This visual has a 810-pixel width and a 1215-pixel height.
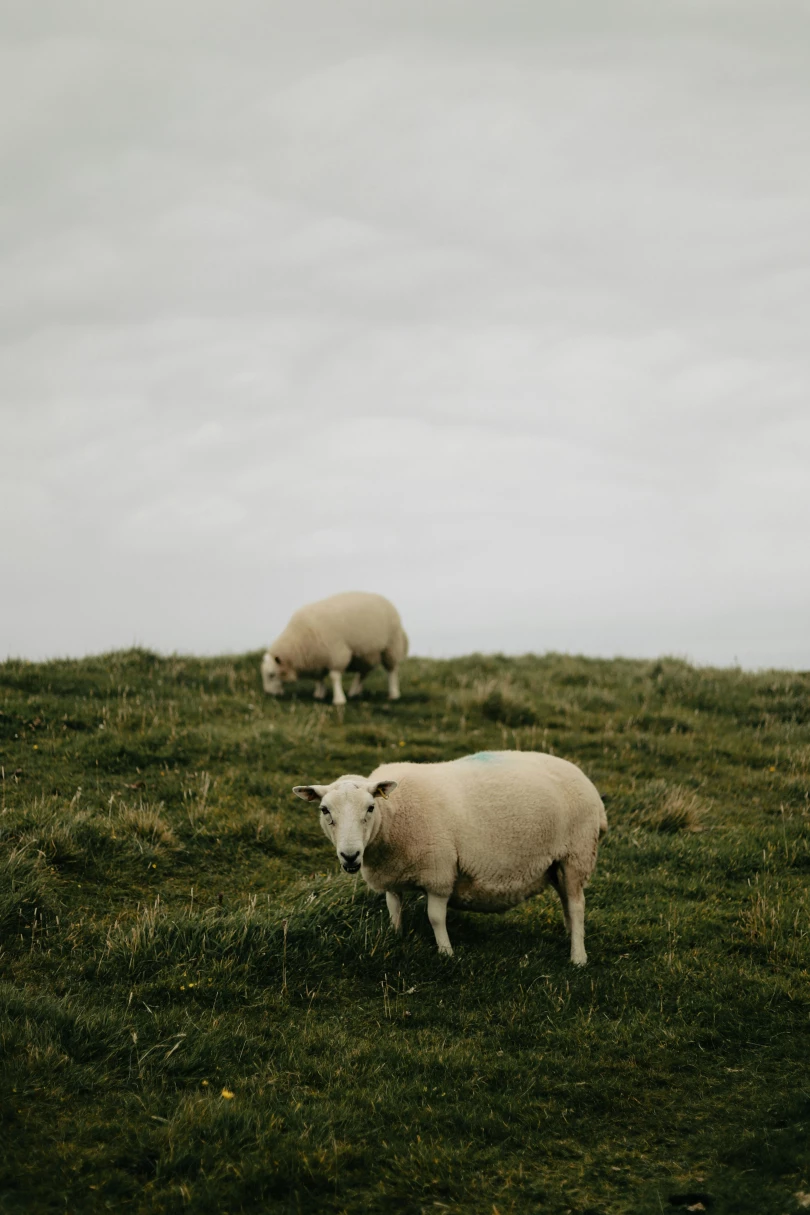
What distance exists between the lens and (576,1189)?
518cm

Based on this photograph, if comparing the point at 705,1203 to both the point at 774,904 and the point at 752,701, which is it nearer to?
the point at 774,904

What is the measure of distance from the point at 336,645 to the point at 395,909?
30.0ft

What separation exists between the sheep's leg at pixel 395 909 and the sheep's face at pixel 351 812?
0.72 metres

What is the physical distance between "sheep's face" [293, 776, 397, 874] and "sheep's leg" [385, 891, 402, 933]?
0.72 metres

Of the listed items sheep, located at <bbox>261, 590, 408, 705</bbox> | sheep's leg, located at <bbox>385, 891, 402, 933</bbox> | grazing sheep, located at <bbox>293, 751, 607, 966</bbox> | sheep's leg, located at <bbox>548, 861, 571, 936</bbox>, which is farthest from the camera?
sheep, located at <bbox>261, 590, 408, 705</bbox>

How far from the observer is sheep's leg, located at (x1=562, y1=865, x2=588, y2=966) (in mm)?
7945

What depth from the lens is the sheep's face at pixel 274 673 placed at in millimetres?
16766

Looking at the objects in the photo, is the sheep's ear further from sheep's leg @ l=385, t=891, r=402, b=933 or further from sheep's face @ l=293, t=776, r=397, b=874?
sheep's leg @ l=385, t=891, r=402, b=933

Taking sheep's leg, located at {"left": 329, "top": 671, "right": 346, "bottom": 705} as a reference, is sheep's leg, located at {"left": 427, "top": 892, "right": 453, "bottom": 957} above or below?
below

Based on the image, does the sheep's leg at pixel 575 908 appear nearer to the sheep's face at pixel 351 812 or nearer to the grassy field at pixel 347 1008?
the grassy field at pixel 347 1008

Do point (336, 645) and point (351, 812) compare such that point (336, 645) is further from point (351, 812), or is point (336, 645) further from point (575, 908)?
point (351, 812)

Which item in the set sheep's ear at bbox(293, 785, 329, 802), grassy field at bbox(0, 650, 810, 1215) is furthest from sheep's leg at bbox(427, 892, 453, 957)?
sheep's ear at bbox(293, 785, 329, 802)

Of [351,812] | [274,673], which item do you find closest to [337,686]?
[274,673]

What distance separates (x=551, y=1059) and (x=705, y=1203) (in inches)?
60.4
